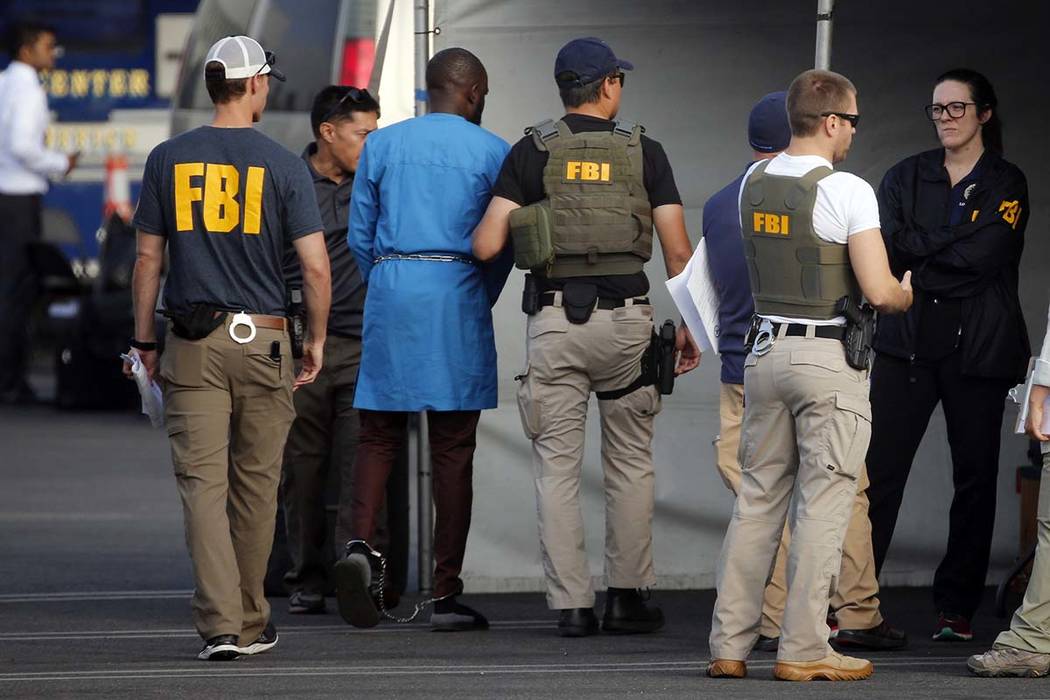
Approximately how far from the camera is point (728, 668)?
6152mm

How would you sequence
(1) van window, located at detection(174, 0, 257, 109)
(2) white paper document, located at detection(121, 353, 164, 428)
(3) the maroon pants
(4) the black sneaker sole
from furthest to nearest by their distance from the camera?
1. (1) van window, located at detection(174, 0, 257, 109)
2. (3) the maroon pants
3. (4) the black sneaker sole
4. (2) white paper document, located at detection(121, 353, 164, 428)

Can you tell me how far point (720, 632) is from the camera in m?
6.16

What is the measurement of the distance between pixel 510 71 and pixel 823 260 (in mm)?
2338

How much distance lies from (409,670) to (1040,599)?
1.86 meters

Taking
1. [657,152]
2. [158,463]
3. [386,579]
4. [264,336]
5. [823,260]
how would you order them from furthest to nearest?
[158,463] → [386,579] → [657,152] → [264,336] → [823,260]

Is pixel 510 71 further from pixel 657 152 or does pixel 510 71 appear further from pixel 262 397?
pixel 262 397

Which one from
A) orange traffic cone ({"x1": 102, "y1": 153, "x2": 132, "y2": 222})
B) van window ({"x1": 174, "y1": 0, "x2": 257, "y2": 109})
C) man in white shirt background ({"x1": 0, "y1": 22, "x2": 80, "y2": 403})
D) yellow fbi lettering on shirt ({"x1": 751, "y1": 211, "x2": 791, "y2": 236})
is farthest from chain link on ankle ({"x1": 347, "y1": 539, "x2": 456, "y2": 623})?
orange traffic cone ({"x1": 102, "y1": 153, "x2": 132, "y2": 222})

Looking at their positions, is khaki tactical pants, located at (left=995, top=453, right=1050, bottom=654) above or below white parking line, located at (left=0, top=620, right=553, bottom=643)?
above

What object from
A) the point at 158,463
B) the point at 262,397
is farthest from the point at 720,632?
the point at 158,463

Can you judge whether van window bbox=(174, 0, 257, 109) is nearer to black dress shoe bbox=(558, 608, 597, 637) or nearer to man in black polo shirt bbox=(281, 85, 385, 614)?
man in black polo shirt bbox=(281, 85, 385, 614)

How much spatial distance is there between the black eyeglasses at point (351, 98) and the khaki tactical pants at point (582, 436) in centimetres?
121

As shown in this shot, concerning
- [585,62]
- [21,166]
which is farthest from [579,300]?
[21,166]

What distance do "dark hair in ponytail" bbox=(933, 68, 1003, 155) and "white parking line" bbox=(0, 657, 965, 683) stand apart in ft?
5.73

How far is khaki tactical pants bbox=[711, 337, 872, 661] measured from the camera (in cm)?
598
